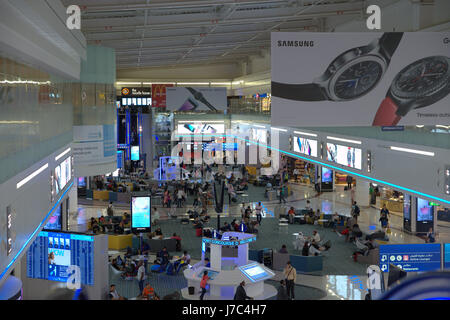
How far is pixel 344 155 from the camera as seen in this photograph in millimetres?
16609

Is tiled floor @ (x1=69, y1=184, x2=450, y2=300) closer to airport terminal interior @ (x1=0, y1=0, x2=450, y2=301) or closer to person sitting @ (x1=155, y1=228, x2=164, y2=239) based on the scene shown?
airport terminal interior @ (x1=0, y1=0, x2=450, y2=301)

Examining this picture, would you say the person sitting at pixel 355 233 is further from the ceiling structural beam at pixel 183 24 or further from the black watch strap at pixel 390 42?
the black watch strap at pixel 390 42

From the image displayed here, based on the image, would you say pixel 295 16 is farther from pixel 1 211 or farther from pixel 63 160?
pixel 1 211

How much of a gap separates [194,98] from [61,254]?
25550mm

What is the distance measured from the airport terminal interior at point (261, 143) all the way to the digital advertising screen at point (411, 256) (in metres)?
0.03

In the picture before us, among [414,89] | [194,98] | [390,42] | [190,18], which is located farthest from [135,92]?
[390,42]

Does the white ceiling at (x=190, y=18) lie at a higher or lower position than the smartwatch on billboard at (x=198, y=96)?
higher

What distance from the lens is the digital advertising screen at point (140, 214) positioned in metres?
18.3

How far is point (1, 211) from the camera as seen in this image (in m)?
5.75

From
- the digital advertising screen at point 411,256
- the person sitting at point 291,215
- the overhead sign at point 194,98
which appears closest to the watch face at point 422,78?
the digital advertising screen at point 411,256

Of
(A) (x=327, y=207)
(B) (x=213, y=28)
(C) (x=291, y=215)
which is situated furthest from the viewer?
(A) (x=327, y=207)

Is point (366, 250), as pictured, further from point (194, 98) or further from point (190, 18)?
point (194, 98)
